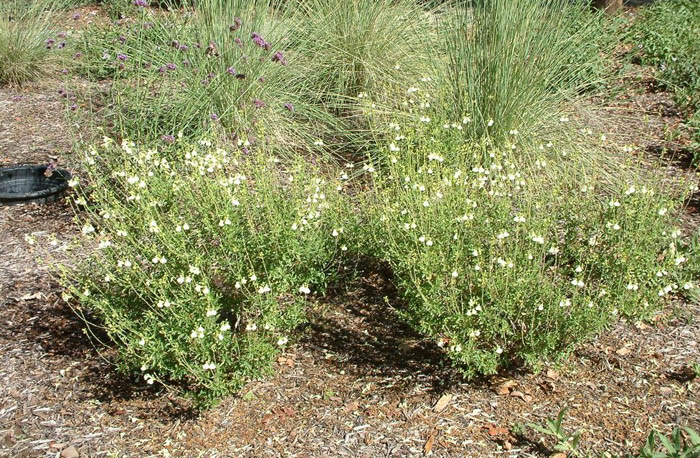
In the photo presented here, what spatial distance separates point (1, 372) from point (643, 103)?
514 cm

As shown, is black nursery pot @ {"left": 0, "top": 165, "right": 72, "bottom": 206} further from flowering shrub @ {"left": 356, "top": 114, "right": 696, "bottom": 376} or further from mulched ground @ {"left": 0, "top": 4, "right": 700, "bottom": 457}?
flowering shrub @ {"left": 356, "top": 114, "right": 696, "bottom": 376}

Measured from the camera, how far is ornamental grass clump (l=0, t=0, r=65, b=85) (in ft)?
23.6

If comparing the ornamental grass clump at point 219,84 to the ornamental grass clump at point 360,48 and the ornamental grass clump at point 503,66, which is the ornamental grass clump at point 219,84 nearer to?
the ornamental grass clump at point 360,48

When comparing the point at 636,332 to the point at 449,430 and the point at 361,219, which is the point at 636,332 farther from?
the point at 361,219

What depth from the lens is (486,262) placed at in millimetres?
3297

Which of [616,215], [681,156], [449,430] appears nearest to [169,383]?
[449,430]

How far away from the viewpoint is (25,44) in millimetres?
7324

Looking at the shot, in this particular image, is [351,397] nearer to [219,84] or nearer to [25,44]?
[219,84]

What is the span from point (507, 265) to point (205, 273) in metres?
Answer: 1.30

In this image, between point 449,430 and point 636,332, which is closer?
point 449,430

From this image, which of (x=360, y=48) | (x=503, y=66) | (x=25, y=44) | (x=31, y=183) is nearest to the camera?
(x=503, y=66)

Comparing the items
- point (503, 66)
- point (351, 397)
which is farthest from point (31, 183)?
point (503, 66)

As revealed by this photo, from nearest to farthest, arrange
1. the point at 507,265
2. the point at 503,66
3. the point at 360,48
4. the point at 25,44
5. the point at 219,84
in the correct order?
the point at 507,265 < the point at 503,66 < the point at 219,84 < the point at 360,48 < the point at 25,44

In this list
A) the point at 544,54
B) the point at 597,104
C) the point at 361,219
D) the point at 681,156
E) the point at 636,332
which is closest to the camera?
the point at 636,332
